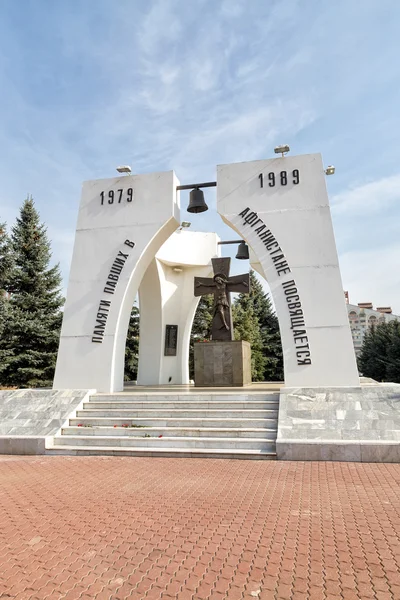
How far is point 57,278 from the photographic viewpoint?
18.8m

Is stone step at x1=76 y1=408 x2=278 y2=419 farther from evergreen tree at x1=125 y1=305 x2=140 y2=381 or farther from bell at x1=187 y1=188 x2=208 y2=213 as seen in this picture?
evergreen tree at x1=125 y1=305 x2=140 y2=381

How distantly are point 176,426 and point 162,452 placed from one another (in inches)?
32.3

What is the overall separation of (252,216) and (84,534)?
7638 mm

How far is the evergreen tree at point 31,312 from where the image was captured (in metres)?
16.7

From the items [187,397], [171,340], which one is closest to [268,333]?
[171,340]

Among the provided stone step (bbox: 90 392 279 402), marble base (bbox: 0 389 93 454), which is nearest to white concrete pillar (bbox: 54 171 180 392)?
stone step (bbox: 90 392 279 402)

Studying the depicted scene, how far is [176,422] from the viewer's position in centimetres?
764

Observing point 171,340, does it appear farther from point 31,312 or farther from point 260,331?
point 260,331

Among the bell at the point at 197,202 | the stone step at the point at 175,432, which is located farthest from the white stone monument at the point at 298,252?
the stone step at the point at 175,432

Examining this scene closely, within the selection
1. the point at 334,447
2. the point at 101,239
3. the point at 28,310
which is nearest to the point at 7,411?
the point at 101,239

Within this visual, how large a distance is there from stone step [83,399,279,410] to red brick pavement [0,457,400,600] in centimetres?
209

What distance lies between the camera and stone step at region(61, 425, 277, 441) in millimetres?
7039

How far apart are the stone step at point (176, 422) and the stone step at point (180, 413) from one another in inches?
3.7

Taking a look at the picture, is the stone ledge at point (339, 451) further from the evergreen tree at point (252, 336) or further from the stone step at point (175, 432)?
the evergreen tree at point (252, 336)
